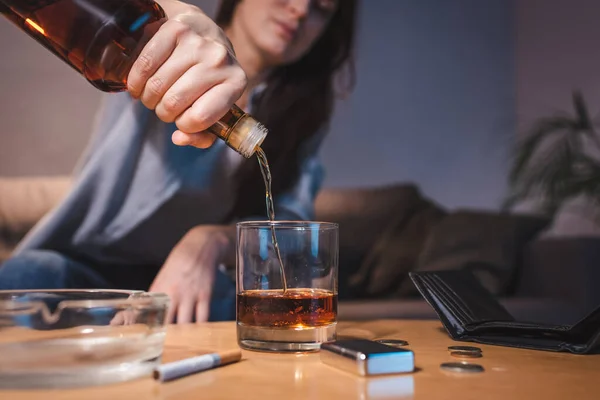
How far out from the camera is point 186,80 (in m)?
0.71

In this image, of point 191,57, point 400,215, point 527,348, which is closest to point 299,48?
point 400,215

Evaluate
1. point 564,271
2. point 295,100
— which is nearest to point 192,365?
point 295,100

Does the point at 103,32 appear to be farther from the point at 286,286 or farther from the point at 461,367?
the point at 461,367

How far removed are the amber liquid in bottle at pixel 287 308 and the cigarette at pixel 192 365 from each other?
2.2 inches

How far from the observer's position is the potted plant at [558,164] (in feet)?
7.22

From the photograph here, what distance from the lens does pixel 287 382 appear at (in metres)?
0.52

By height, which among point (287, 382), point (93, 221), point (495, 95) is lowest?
point (287, 382)

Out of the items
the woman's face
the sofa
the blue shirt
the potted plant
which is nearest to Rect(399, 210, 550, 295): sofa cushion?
the sofa

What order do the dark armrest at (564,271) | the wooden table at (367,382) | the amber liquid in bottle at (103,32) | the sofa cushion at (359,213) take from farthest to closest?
1. the sofa cushion at (359,213)
2. the dark armrest at (564,271)
3. the amber liquid in bottle at (103,32)
4. the wooden table at (367,382)

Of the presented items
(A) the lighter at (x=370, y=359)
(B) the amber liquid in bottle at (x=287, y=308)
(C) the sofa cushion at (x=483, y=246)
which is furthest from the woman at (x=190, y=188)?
(A) the lighter at (x=370, y=359)

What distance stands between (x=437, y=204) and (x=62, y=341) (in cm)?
202

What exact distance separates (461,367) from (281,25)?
5.52 feet

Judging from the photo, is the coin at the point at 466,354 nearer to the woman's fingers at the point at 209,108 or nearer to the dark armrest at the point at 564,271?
the woman's fingers at the point at 209,108

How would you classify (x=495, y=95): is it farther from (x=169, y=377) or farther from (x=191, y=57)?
(x=169, y=377)
